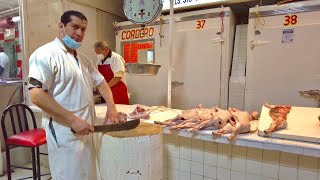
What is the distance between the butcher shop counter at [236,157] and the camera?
152 cm

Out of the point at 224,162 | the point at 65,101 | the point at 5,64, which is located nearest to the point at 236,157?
the point at 224,162

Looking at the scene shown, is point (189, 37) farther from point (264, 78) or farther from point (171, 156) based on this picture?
point (171, 156)

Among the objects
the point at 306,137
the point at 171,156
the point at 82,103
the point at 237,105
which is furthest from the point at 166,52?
the point at 306,137

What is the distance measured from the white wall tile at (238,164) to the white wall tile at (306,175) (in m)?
0.36

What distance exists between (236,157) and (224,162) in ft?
0.36

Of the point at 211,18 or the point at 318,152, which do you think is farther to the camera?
the point at 211,18

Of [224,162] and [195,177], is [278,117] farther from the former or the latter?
[195,177]

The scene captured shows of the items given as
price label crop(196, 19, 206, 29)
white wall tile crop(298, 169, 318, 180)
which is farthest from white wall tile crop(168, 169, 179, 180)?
price label crop(196, 19, 206, 29)

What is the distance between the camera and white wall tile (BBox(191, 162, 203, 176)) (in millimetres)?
1957

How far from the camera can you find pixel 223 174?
1874 mm

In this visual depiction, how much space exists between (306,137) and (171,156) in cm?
107

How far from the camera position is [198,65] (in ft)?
11.3

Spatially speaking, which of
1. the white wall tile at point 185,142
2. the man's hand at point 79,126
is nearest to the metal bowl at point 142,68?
the white wall tile at point 185,142

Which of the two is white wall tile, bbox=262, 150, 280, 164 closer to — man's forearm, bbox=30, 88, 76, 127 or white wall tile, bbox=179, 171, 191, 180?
white wall tile, bbox=179, 171, 191, 180
